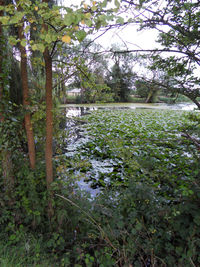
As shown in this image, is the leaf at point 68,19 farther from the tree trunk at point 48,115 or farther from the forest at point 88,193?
the tree trunk at point 48,115

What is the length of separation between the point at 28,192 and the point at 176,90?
7.11 ft

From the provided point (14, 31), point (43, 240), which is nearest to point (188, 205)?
point (43, 240)

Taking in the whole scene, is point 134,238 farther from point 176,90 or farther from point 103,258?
point 176,90

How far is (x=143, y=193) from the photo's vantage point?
1.68 metres

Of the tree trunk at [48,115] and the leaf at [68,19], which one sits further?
the tree trunk at [48,115]

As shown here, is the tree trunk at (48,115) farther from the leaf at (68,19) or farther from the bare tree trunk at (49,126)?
the leaf at (68,19)

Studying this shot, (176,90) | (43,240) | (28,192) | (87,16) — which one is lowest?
(43,240)

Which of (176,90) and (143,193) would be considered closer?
(143,193)

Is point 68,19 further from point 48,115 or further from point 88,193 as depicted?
point 88,193

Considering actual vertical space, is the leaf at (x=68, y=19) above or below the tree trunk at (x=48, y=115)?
above

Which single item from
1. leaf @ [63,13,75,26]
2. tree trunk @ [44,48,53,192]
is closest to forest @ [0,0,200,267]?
tree trunk @ [44,48,53,192]

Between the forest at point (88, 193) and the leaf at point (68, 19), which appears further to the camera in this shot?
the forest at point (88, 193)

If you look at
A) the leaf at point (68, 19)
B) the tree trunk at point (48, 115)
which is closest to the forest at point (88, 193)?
the tree trunk at point (48, 115)

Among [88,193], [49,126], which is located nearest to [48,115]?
[49,126]
